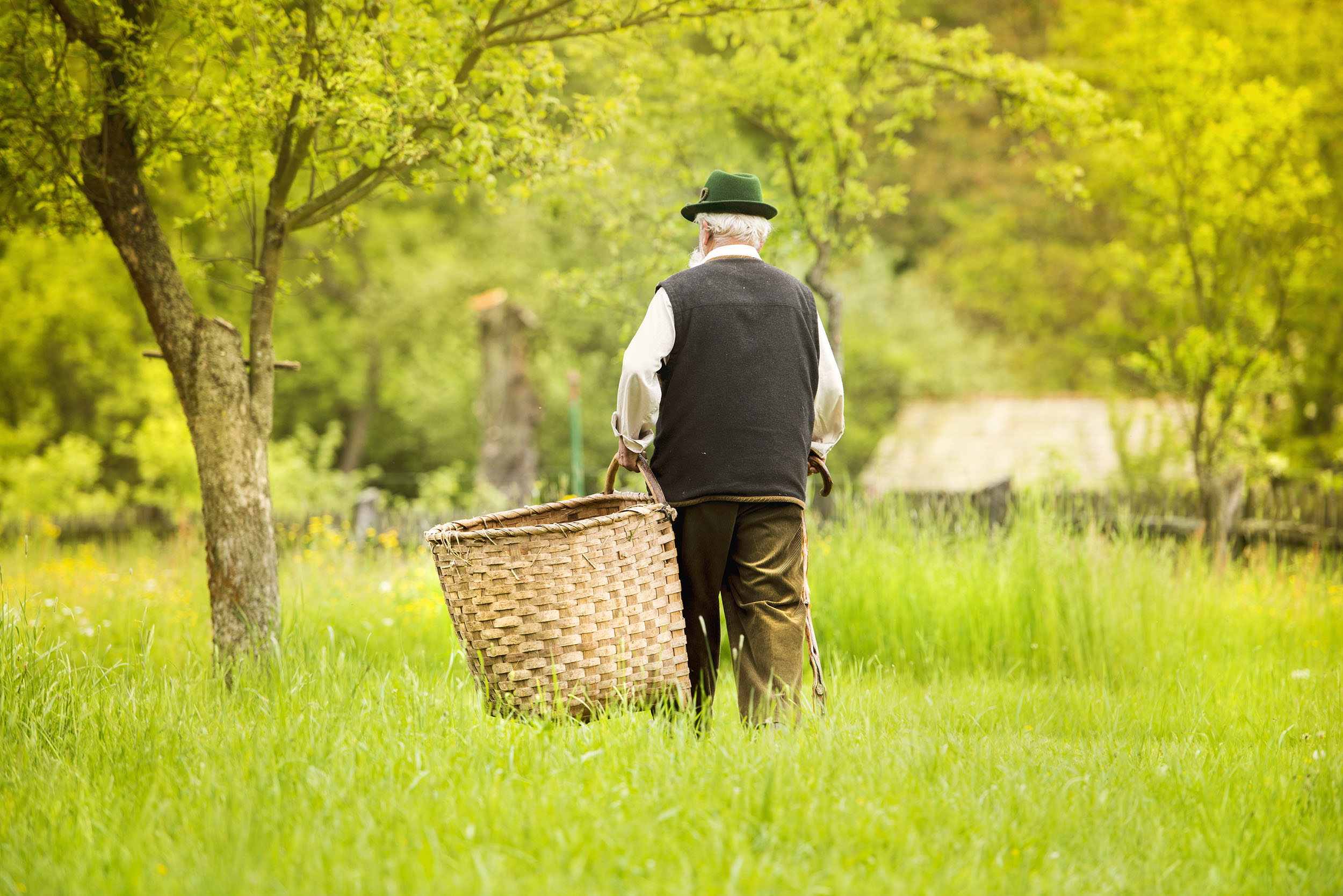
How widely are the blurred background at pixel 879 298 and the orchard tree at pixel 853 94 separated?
2.7 inches

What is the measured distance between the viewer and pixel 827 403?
12.1 ft

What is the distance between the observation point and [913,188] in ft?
75.4

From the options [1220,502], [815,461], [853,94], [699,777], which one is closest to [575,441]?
[853,94]

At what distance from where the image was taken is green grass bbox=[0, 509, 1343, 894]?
94.0 inches

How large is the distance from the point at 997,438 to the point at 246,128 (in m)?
13.2

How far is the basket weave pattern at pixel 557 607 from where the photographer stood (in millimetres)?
3057

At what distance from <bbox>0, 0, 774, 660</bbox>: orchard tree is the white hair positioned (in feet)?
4.11

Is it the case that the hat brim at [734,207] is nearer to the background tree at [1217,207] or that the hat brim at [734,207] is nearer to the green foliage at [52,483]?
the background tree at [1217,207]

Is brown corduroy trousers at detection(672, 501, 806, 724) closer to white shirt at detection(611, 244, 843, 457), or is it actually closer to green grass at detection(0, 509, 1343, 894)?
green grass at detection(0, 509, 1343, 894)

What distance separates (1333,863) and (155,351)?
4.89 m

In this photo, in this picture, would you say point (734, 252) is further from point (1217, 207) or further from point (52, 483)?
point (52, 483)

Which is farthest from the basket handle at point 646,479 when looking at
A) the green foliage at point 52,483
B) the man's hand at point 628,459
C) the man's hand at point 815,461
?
the green foliage at point 52,483

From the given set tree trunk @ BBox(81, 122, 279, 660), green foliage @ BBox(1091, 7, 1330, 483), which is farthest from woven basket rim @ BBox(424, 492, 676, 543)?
green foliage @ BBox(1091, 7, 1330, 483)

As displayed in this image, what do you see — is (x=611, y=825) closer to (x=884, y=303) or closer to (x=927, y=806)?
(x=927, y=806)
